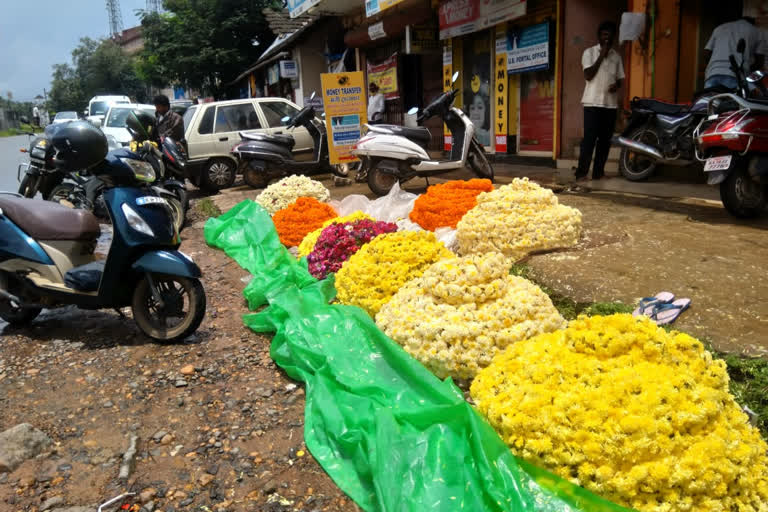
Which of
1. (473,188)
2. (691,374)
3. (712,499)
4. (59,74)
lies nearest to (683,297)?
(691,374)

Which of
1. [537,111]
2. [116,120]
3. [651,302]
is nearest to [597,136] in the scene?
[537,111]

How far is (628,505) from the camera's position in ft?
5.94

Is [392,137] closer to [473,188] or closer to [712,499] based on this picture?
[473,188]

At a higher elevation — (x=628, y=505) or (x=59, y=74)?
(x=59, y=74)

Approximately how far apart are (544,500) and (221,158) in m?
10.3

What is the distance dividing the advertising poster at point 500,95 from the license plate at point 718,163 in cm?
665

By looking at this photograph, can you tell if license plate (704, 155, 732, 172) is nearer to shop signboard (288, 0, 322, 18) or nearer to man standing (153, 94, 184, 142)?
man standing (153, 94, 184, 142)

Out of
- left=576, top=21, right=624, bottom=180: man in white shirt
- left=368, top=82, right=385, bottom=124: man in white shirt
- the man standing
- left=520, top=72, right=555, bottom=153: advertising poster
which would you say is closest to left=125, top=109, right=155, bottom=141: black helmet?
the man standing

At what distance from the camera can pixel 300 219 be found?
6008 millimetres

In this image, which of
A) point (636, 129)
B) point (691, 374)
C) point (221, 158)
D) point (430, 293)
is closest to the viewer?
point (691, 374)

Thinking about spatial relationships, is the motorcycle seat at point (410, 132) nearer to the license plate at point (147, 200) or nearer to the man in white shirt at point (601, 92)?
the man in white shirt at point (601, 92)

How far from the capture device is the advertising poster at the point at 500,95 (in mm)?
11305

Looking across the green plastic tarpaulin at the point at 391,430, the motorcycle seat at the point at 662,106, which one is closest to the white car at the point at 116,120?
the motorcycle seat at the point at 662,106

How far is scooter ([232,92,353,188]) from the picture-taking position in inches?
403
